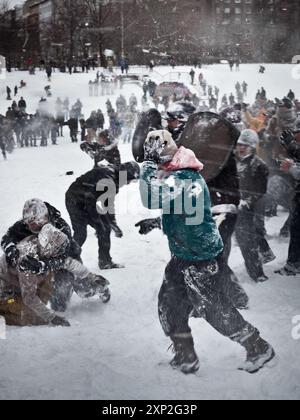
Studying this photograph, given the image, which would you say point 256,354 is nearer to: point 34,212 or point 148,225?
point 148,225

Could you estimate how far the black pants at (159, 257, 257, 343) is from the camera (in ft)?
8.66

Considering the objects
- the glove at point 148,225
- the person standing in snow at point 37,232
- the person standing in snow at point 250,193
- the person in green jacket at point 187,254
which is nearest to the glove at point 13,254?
the person standing in snow at point 37,232

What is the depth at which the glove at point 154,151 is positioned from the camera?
2.42 m

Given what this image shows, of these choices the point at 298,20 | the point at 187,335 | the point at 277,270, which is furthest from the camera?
the point at 298,20

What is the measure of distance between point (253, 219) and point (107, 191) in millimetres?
1375

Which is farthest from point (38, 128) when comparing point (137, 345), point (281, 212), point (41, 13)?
point (41, 13)

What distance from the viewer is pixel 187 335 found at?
108 inches

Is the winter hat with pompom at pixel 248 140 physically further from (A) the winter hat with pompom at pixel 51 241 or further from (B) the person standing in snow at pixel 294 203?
(A) the winter hat with pompom at pixel 51 241

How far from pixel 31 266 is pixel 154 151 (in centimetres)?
127

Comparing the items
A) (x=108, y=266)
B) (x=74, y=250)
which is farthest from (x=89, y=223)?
(x=74, y=250)

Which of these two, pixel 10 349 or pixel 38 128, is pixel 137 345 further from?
pixel 38 128

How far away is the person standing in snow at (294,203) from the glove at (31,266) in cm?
222

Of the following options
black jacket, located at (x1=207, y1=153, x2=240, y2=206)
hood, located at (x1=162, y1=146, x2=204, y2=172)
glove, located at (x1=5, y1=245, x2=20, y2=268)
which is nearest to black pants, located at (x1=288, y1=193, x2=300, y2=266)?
black jacket, located at (x1=207, y1=153, x2=240, y2=206)

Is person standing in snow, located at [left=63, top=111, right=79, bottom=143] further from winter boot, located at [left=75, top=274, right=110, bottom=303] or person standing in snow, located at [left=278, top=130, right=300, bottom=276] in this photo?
winter boot, located at [left=75, top=274, right=110, bottom=303]
